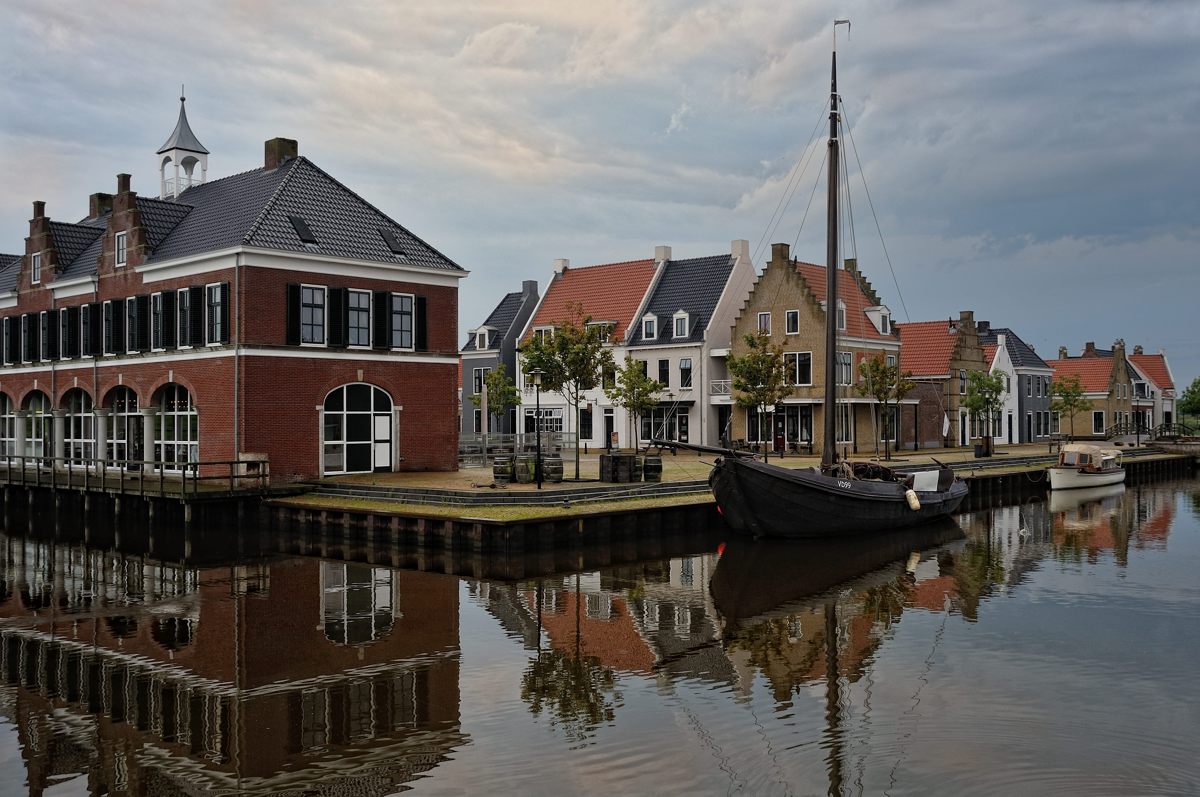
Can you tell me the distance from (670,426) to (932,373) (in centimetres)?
1702

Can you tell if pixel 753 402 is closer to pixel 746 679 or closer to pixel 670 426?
pixel 670 426

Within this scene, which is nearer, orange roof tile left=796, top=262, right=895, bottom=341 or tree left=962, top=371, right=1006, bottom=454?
orange roof tile left=796, top=262, right=895, bottom=341

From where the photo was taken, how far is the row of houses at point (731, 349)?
54.6 m

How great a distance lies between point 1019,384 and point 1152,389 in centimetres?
3476

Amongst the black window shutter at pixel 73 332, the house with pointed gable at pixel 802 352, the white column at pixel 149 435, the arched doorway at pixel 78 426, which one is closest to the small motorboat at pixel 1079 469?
the house with pointed gable at pixel 802 352

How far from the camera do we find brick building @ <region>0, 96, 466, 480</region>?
33.2m

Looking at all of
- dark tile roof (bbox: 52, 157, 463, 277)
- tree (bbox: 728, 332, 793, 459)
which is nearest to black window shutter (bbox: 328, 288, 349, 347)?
dark tile roof (bbox: 52, 157, 463, 277)

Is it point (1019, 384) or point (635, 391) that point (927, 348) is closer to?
point (1019, 384)

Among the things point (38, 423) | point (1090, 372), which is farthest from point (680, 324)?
point (1090, 372)

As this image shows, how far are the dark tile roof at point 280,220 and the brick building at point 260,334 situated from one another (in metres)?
0.08

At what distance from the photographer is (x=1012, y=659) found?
648 inches

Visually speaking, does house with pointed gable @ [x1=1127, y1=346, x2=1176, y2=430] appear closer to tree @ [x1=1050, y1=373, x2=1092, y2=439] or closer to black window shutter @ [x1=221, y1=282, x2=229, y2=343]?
tree @ [x1=1050, y1=373, x2=1092, y2=439]

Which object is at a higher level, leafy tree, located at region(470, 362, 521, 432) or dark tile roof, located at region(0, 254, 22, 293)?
dark tile roof, located at region(0, 254, 22, 293)

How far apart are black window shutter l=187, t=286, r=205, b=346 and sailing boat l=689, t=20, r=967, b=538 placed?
17.8 meters
